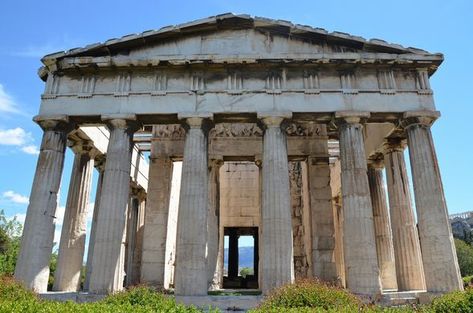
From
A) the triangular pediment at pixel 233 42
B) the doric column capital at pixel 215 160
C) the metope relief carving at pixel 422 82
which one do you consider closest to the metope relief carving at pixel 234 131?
the doric column capital at pixel 215 160

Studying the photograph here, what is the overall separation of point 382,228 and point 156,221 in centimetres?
1340

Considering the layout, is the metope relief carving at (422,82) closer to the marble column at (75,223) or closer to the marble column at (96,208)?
the marble column at (75,223)

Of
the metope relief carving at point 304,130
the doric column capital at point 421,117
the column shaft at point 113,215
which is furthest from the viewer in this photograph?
the metope relief carving at point 304,130

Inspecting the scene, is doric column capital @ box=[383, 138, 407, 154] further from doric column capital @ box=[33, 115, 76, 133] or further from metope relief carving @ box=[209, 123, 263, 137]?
doric column capital @ box=[33, 115, 76, 133]

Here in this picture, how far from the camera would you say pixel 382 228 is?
2375 centimetres

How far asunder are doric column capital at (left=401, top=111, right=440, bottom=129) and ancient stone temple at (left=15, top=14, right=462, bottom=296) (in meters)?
0.07

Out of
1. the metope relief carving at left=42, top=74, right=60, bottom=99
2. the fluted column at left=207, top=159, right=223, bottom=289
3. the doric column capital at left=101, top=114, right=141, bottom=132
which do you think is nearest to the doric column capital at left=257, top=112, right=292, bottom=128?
the fluted column at left=207, top=159, right=223, bottom=289

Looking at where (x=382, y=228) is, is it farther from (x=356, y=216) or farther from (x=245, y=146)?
(x=245, y=146)

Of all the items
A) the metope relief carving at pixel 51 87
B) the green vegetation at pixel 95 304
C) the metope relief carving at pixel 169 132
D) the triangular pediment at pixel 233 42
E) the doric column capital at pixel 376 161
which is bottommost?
the green vegetation at pixel 95 304

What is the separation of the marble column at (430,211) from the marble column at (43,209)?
56.4 feet

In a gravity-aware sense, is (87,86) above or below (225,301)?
above

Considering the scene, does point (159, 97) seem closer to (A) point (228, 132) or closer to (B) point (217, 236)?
(A) point (228, 132)

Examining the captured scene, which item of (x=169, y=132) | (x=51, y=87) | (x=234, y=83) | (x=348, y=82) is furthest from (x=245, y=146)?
(x=51, y=87)

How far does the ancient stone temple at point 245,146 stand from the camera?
17719mm
